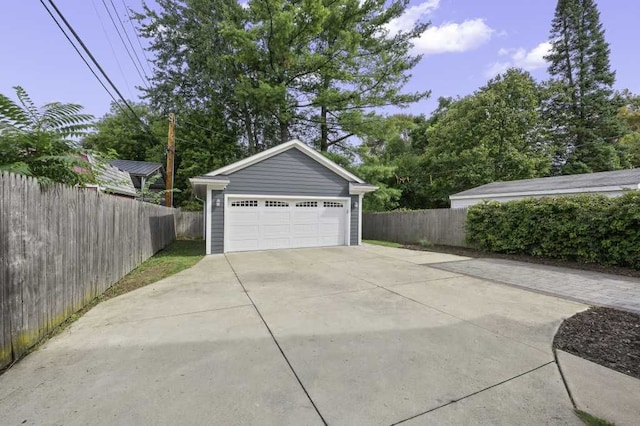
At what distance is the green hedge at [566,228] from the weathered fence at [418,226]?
2.68ft

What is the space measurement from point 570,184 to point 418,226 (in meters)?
6.61

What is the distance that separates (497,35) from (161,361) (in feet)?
44.0

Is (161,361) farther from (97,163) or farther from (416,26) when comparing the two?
(416,26)

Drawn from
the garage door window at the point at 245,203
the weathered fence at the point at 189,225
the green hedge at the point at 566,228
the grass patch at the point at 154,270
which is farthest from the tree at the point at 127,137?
the green hedge at the point at 566,228

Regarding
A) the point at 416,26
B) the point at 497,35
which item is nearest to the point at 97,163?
the point at 497,35

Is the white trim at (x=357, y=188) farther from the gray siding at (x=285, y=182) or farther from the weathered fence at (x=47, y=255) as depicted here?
the weathered fence at (x=47, y=255)

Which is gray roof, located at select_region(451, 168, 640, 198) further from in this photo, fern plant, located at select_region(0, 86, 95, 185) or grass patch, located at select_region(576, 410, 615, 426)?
fern plant, located at select_region(0, 86, 95, 185)

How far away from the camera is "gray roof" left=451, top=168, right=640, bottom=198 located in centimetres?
1100

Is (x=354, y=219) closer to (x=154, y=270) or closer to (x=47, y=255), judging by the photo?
(x=154, y=270)

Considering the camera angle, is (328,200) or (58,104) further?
(328,200)

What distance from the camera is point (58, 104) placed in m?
3.46

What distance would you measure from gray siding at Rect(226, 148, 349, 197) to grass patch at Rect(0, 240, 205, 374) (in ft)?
8.56

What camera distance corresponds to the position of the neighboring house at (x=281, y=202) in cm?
954

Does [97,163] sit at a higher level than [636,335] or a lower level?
higher
